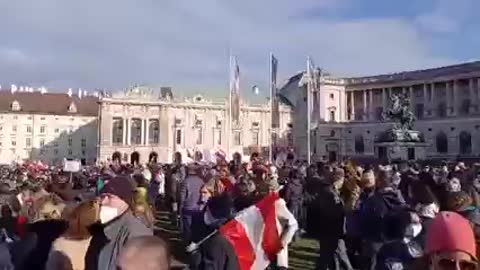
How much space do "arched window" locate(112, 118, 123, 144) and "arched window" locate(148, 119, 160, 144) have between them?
3.87m

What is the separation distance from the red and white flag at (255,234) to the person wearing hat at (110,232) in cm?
111

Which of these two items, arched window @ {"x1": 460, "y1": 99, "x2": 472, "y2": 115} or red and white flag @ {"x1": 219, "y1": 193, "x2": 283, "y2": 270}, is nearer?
red and white flag @ {"x1": 219, "y1": 193, "x2": 283, "y2": 270}

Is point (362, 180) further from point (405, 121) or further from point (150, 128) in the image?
point (150, 128)

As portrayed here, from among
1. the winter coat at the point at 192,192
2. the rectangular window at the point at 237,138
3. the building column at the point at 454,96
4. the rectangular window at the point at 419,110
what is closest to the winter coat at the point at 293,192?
the winter coat at the point at 192,192

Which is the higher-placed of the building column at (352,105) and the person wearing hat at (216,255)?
the building column at (352,105)

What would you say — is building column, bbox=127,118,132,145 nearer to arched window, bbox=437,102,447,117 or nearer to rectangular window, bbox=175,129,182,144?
rectangular window, bbox=175,129,182,144

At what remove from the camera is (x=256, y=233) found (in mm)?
6617

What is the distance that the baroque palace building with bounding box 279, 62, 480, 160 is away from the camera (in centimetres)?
8323

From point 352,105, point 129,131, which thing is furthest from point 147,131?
point 352,105

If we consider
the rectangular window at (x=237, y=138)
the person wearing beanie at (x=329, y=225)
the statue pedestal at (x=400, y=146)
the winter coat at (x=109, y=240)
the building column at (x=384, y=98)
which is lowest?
the person wearing beanie at (x=329, y=225)

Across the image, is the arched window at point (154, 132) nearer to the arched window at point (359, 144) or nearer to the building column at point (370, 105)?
the arched window at point (359, 144)

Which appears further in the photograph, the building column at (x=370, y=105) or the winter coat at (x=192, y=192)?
the building column at (x=370, y=105)

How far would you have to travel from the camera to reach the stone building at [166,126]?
3435 inches

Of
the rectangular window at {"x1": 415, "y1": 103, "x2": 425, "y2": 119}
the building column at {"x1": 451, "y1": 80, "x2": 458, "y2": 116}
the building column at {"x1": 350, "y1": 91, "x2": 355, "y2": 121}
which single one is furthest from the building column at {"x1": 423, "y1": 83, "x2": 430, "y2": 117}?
the building column at {"x1": 350, "y1": 91, "x2": 355, "y2": 121}
